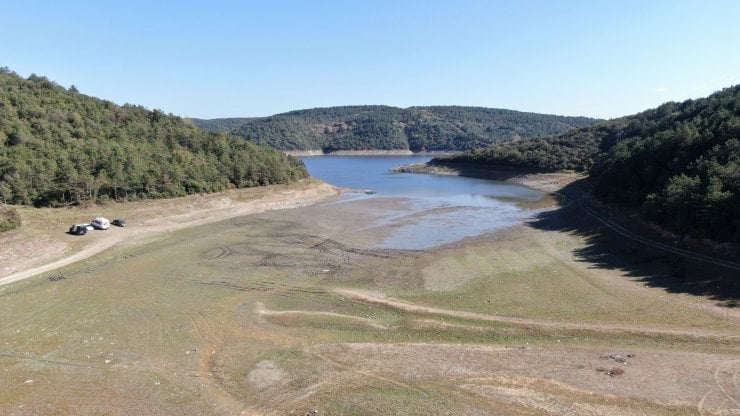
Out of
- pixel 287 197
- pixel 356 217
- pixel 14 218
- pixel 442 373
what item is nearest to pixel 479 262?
pixel 442 373

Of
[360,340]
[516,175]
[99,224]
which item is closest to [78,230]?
[99,224]

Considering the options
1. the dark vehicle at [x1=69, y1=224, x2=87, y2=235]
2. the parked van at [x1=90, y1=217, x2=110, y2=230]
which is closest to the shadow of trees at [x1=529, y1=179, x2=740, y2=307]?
the parked van at [x1=90, y1=217, x2=110, y2=230]

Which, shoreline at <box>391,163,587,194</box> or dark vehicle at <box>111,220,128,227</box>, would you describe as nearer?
dark vehicle at <box>111,220,128,227</box>

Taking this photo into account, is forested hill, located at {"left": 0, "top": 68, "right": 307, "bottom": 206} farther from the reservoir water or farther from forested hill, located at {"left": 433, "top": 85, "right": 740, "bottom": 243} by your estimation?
forested hill, located at {"left": 433, "top": 85, "right": 740, "bottom": 243}

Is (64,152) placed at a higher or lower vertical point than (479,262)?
higher

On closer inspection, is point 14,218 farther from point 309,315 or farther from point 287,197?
point 287,197

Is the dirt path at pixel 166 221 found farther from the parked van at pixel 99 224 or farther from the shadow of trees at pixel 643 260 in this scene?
the shadow of trees at pixel 643 260

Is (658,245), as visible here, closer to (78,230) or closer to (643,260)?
(643,260)
